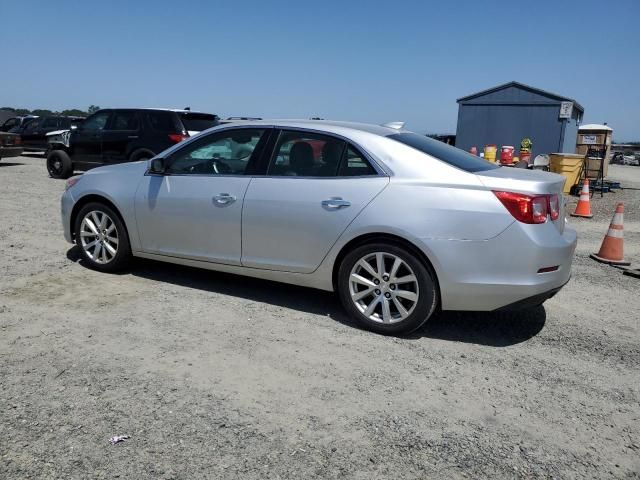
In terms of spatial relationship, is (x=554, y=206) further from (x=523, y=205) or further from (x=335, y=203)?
(x=335, y=203)

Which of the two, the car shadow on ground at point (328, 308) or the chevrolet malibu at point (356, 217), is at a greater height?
the chevrolet malibu at point (356, 217)

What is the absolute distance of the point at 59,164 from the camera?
13.6 metres

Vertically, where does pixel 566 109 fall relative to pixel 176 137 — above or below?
above

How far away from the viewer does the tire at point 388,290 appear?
3.87 metres

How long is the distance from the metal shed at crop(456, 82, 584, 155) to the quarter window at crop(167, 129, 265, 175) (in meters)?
16.4

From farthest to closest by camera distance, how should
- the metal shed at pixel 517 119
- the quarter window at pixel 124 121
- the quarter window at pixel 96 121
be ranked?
the metal shed at pixel 517 119 < the quarter window at pixel 96 121 < the quarter window at pixel 124 121

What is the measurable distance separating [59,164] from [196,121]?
4.20m

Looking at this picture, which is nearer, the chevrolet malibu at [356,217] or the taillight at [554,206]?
the chevrolet malibu at [356,217]

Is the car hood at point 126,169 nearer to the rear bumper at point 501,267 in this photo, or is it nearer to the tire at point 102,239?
the tire at point 102,239

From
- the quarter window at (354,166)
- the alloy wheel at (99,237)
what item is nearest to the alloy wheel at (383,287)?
the quarter window at (354,166)

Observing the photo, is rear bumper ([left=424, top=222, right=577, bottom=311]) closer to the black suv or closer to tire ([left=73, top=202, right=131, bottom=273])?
tire ([left=73, top=202, right=131, bottom=273])

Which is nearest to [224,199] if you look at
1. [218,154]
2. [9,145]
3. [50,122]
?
[218,154]

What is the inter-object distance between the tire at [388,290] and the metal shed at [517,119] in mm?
16629

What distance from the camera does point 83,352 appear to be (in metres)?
3.59
